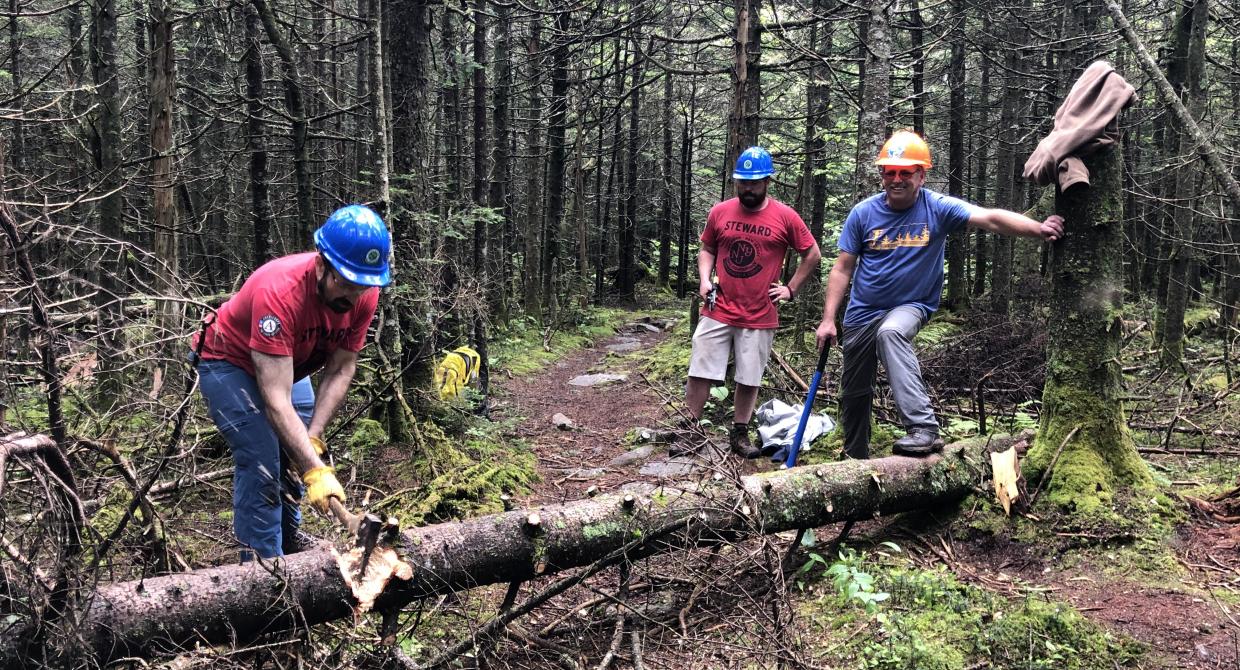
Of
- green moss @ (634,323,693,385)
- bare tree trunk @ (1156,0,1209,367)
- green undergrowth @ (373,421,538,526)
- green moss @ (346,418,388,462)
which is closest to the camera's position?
green undergrowth @ (373,421,538,526)

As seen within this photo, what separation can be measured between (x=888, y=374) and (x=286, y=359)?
3270 millimetres

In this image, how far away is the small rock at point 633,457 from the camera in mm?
6516

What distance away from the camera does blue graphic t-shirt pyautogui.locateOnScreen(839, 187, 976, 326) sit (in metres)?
4.47

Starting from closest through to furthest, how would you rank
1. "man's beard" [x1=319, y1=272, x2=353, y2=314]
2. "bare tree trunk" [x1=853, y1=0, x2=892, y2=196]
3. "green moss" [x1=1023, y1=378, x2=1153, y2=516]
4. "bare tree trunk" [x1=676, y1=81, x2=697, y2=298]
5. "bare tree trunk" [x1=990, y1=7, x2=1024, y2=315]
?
1. "man's beard" [x1=319, y1=272, x2=353, y2=314]
2. "green moss" [x1=1023, y1=378, x2=1153, y2=516]
3. "bare tree trunk" [x1=853, y1=0, x2=892, y2=196]
4. "bare tree trunk" [x1=990, y1=7, x2=1024, y2=315]
5. "bare tree trunk" [x1=676, y1=81, x2=697, y2=298]

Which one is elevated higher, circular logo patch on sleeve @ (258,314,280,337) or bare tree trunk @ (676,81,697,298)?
bare tree trunk @ (676,81,697,298)

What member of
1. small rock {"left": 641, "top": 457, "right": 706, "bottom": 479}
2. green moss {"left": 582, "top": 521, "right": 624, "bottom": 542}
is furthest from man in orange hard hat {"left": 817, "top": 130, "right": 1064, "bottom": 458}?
green moss {"left": 582, "top": 521, "right": 624, "bottom": 542}

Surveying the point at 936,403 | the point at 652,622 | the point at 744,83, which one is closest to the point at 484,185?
the point at 744,83

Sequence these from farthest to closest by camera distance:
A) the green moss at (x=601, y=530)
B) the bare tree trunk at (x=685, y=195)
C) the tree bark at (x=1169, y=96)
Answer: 1. the bare tree trunk at (x=685, y=195)
2. the tree bark at (x=1169, y=96)
3. the green moss at (x=601, y=530)

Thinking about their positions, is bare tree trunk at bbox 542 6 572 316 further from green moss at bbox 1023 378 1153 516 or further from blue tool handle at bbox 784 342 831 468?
green moss at bbox 1023 378 1153 516

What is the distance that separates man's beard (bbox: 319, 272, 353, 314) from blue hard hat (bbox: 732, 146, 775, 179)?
3.29 metres

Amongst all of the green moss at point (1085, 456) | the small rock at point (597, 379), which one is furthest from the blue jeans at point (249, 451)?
the small rock at point (597, 379)

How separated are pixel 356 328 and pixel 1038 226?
3.71m

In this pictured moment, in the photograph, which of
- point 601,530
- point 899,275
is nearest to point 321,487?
point 601,530

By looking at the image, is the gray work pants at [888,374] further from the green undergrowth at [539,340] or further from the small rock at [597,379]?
the green undergrowth at [539,340]
